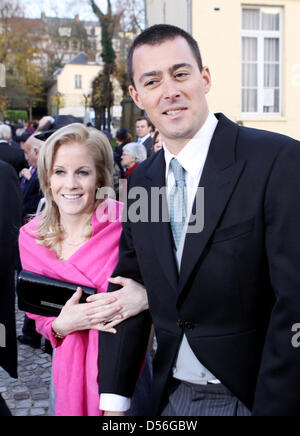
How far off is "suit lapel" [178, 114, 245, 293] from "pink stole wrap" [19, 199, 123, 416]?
67 centimetres

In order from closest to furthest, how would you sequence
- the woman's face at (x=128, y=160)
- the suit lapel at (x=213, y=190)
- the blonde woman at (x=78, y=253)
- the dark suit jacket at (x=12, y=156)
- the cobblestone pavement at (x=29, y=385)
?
the suit lapel at (x=213, y=190) → the blonde woman at (x=78, y=253) → the cobblestone pavement at (x=29, y=385) → the dark suit jacket at (x=12, y=156) → the woman's face at (x=128, y=160)

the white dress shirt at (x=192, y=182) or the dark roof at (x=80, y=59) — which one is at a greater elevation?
the dark roof at (x=80, y=59)

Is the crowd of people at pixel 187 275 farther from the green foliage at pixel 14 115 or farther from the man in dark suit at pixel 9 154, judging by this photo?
the green foliage at pixel 14 115

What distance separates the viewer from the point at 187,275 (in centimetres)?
153

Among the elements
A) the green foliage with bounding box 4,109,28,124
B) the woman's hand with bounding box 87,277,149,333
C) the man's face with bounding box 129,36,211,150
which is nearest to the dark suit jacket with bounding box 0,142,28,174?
the woman's hand with bounding box 87,277,149,333

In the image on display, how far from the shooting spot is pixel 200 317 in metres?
1.56

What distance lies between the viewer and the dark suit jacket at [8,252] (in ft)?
8.12

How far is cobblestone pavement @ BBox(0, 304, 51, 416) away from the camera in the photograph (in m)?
3.55

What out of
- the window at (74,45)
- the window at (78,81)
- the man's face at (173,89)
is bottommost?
the man's face at (173,89)

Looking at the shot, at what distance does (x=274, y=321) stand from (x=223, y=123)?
718mm

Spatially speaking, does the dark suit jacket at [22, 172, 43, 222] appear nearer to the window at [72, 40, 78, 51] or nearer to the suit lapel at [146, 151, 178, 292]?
the suit lapel at [146, 151, 178, 292]

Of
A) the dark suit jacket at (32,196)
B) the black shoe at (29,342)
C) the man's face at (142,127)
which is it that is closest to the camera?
the black shoe at (29,342)

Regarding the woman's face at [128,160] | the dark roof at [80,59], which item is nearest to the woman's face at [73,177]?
the woman's face at [128,160]
